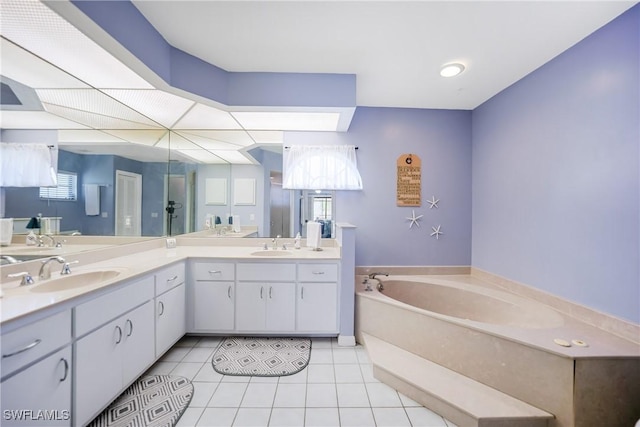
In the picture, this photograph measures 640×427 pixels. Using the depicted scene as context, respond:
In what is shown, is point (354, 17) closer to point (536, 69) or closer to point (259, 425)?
point (536, 69)

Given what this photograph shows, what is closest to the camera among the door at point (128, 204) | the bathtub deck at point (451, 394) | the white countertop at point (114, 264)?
the white countertop at point (114, 264)

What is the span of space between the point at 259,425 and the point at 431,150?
3.08 m

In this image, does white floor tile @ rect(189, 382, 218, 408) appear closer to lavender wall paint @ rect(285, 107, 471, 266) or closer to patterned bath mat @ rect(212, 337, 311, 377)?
patterned bath mat @ rect(212, 337, 311, 377)

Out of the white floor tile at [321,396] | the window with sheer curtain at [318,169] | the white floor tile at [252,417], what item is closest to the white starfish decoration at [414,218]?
the window with sheer curtain at [318,169]

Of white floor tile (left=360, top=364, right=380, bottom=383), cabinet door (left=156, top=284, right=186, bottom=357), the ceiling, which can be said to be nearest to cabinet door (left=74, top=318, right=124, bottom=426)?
cabinet door (left=156, top=284, right=186, bottom=357)

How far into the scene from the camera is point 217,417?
1.58 meters

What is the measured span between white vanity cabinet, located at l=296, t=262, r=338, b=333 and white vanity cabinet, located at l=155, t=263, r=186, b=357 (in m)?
1.05

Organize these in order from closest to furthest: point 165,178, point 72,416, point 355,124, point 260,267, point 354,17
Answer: point 72,416 < point 354,17 < point 260,267 < point 165,178 < point 355,124

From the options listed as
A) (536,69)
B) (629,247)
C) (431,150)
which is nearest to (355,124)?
(431,150)

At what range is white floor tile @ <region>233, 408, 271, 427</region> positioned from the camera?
60.5 inches

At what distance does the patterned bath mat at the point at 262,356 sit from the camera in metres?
2.01

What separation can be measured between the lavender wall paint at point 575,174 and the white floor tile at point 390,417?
1.51m

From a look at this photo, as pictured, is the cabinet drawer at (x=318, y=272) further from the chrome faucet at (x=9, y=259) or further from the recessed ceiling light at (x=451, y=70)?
the recessed ceiling light at (x=451, y=70)

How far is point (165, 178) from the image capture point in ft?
9.34
